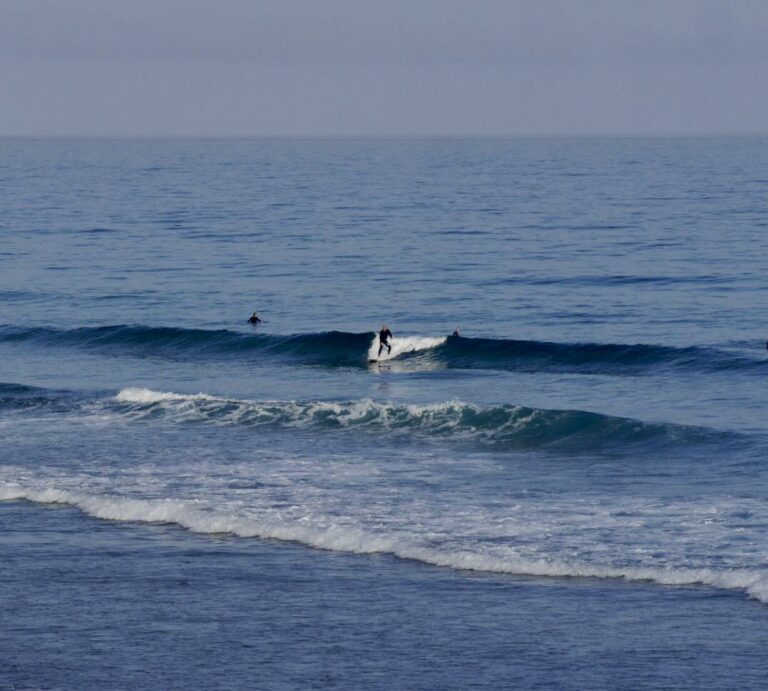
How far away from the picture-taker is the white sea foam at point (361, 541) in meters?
21.8

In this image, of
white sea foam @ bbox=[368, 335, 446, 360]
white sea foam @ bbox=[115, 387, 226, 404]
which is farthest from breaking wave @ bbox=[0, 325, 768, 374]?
white sea foam @ bbox=[115, 387, 226, 404]

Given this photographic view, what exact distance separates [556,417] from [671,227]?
57.1 meters

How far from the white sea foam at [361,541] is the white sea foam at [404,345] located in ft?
69.7

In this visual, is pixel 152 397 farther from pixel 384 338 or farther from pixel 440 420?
pixel 384 338

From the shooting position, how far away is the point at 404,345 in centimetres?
4903

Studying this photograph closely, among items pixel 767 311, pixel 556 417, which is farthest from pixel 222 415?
pixel 767 311

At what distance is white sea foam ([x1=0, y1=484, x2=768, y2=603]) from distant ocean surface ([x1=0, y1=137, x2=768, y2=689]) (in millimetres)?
64

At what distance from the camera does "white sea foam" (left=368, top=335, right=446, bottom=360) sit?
48250mm

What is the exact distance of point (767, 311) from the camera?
2127 inches

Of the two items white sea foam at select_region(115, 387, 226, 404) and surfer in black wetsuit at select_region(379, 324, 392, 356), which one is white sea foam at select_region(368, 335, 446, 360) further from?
white sea foam at select_region(115, 387, 226, 404)

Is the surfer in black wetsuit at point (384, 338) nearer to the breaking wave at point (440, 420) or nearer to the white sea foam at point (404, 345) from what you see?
the white sea foam at point (404, 345)

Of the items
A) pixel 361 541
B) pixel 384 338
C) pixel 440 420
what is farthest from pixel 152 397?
pixel 361 541

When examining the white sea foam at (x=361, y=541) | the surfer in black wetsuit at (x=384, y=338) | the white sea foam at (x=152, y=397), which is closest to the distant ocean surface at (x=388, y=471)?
the white sea foam at (x=361, y=541)

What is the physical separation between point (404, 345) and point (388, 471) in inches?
742
